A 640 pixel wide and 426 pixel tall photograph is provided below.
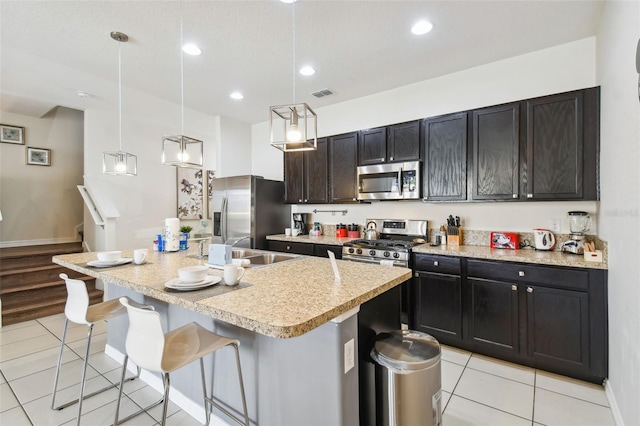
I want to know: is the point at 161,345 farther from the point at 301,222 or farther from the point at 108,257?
the point at 301,222

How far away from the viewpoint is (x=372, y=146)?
3.81 m

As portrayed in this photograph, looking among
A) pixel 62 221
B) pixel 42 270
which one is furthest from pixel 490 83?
pixel 62 221

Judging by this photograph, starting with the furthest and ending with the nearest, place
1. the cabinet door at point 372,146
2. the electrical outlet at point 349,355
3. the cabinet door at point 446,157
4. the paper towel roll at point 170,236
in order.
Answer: the cabinet door at point 372,146
the cabinet door at point 446,157
the paper towel roll at point 170,236
the electrical outlet at point 349,355

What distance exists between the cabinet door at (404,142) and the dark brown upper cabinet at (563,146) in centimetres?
105

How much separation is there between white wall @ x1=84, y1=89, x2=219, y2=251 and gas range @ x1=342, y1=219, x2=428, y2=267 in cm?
318

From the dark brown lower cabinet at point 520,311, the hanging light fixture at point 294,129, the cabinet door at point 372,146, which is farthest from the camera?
the cabinet door at point 372,146

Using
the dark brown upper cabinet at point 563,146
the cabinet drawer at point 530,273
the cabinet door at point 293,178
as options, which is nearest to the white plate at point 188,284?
the cabinet drawer at point 530,273

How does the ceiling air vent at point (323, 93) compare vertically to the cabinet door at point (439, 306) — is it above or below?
above

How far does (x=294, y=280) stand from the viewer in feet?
5.67

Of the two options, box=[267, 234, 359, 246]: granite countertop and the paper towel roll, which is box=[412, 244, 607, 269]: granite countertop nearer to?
box=[267, 234, 359, 246]: granite countertop

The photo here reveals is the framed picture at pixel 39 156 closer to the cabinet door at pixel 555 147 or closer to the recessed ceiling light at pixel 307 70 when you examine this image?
the recessed ceiling light at pixel 307 70

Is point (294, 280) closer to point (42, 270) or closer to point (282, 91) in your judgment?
point (282, 91)

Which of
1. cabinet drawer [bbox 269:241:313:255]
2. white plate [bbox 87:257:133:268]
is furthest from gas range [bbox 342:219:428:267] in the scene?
white plate [bbox 87:257:133:268]

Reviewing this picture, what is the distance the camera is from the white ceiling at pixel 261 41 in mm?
2373
